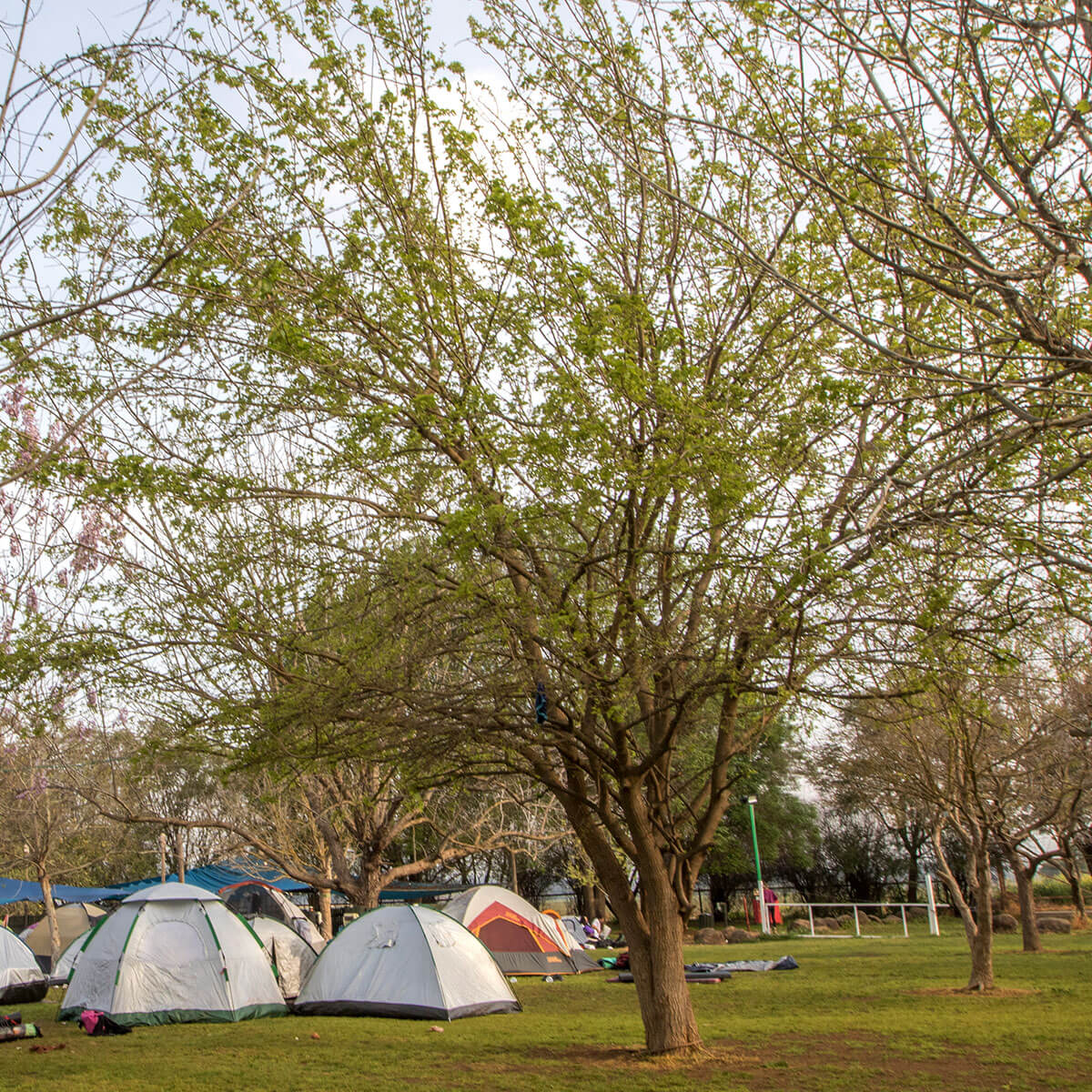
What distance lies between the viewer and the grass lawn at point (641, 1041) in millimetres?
8047

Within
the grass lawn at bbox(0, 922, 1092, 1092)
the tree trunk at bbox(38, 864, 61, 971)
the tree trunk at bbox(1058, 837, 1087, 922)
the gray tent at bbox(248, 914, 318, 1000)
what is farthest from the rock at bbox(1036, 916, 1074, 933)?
the tree trunk at bbox(38, 864, 61, 971)

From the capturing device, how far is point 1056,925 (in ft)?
83.1

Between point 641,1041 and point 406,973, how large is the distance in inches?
180

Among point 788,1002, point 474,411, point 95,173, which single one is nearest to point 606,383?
point 474,411

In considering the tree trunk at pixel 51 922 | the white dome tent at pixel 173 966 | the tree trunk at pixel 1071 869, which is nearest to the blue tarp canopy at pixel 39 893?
the tree trunk at pixel 51 922

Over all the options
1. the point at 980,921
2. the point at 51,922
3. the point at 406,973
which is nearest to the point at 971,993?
the point at 980,921

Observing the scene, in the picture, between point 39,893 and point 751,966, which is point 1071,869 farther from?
point 39,893

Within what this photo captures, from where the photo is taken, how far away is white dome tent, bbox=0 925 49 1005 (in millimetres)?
17234

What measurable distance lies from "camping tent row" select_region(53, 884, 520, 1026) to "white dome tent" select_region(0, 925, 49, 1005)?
150 inches

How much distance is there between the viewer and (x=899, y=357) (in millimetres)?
3334

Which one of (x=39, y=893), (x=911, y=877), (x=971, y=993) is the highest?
(x=39, y=893)

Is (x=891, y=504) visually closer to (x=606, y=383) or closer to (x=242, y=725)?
(x=606, y=383)

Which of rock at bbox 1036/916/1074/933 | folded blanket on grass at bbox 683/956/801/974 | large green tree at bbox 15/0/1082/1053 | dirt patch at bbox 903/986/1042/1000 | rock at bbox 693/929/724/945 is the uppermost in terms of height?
large green tree at bbox 15/0/1082/1053

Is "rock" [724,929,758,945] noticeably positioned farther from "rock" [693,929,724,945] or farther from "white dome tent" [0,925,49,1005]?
"white dome tent" [0,925,49,1005]
